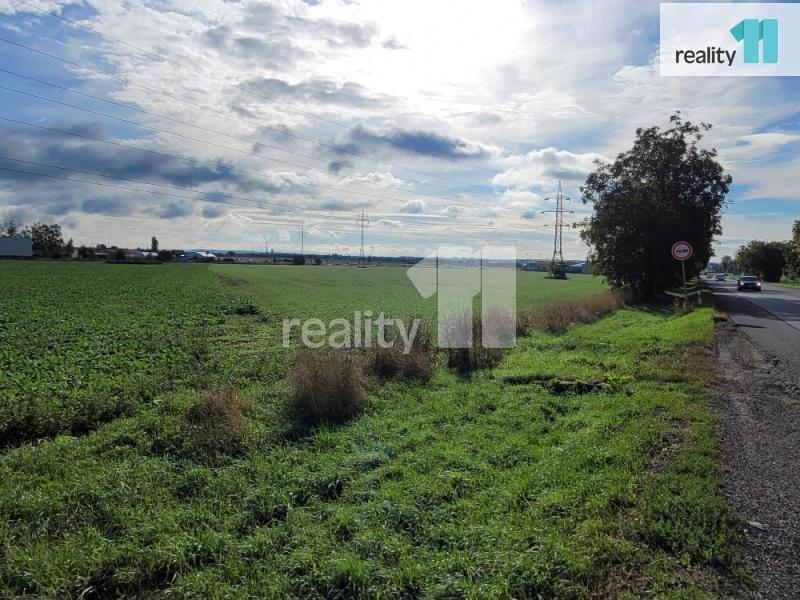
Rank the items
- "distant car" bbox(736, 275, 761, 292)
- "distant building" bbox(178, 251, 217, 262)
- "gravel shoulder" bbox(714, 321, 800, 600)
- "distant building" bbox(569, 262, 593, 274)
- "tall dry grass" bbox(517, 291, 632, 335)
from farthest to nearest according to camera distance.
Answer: "distant building" bbox(569, 262, 593, 274) → "distant building" bbox(178, 251, 217, 262) → "distant car" bbox(736, 275, 761, 292) → "tall dry grass" bbox(517, 291, 632, 335) → "gravel shoulder" bbox(714, 321, 800, 600)

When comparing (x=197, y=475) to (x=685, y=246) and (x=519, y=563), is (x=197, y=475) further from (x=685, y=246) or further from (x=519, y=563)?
(x=685, y=246)

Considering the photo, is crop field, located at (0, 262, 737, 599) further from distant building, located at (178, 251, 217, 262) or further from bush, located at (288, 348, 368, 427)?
distant building, located at (178, 251, 217, 262)

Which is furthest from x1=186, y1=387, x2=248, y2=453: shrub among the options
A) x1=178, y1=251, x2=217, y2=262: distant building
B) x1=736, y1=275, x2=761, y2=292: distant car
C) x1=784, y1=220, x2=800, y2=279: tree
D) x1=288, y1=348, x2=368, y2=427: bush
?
x1=178, y1=251, x2=217, y2=262: distant building

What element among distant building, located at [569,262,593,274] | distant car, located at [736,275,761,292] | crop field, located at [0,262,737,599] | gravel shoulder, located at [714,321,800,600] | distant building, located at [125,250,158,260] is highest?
distant building, located at [125,250,158,260]

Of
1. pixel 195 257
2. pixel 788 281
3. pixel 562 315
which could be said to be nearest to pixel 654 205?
pixel 562 315

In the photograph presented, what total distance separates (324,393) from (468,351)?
5.04m

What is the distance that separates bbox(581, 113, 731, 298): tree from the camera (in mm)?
29234

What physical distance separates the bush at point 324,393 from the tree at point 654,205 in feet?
85.4

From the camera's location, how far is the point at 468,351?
478 inches

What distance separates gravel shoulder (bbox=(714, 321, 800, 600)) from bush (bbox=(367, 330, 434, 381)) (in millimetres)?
5437

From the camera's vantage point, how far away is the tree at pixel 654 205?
29234 mm

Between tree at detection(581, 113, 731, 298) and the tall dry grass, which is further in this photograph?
tree at detection(581, 113, 731, 298)

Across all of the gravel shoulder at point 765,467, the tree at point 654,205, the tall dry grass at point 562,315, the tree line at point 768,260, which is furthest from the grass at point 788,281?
the gravel shoulder at point 765,467

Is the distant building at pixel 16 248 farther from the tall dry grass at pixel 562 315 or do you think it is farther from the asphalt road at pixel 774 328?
the asphalt road at pixel 774 328
